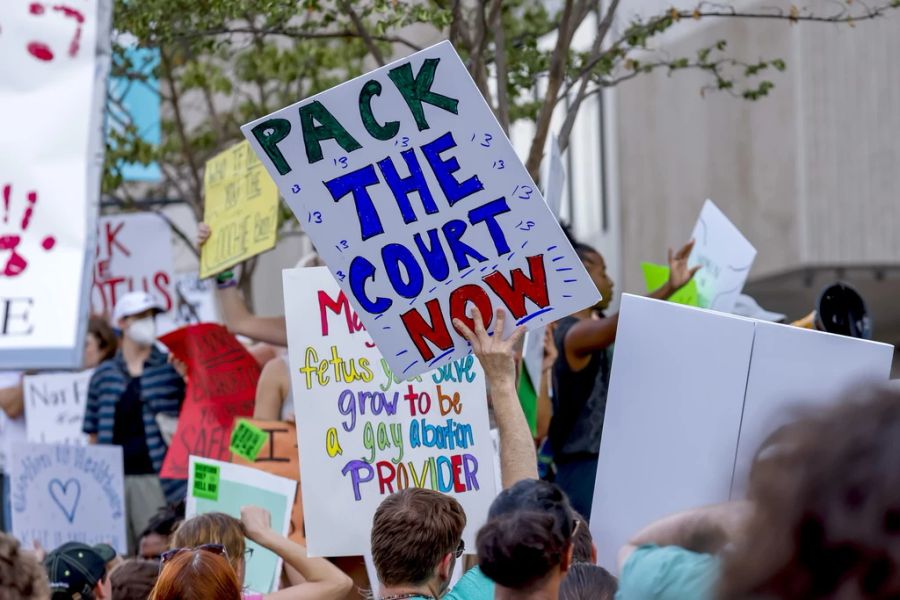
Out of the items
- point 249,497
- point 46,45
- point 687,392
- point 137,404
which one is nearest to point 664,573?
point 687,392

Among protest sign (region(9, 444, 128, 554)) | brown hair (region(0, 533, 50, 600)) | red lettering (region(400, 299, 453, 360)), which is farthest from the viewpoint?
protest sign (region(9, 444, 128, 554))

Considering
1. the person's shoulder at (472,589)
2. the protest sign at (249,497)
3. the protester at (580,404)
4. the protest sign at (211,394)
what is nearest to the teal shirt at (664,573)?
the person's shoulder at (472,589)

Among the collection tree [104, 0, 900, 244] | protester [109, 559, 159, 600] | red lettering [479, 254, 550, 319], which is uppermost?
tree [104, 0, 900, 244]

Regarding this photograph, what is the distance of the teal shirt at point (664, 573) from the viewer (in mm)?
2059

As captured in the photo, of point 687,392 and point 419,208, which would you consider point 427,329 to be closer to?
point 419,208

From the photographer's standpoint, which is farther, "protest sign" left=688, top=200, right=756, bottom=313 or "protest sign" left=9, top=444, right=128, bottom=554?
"protest sign" left=9, top=444, right=128, bottom=554

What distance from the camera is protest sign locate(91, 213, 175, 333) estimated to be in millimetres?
9547

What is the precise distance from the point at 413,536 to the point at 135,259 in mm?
6455

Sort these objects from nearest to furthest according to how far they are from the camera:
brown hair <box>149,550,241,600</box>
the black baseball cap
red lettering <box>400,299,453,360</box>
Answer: brown hair <box>149,550,241,600</box>
red lettering <box>400,299,453,360</box>
the black baseball cap

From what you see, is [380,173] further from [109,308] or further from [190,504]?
[109,308]

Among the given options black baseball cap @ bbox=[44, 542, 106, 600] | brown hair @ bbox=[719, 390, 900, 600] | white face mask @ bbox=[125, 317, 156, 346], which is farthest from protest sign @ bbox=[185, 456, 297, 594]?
brown hair @ bbox=[719, 390, 900, 600]

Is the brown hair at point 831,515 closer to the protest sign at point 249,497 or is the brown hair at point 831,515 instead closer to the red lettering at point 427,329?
the red lettering at point 427,329

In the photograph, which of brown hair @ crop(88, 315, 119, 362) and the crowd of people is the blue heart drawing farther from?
brown hair @ crop(88, 315, 119, 362)

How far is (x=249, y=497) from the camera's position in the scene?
5.38m
